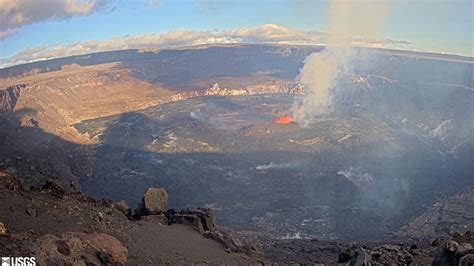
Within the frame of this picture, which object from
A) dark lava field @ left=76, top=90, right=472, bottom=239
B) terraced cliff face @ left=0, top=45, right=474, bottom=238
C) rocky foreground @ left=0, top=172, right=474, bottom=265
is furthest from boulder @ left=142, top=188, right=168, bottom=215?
terraced cliff face @ left=0, top=45, right=474, bottom=238

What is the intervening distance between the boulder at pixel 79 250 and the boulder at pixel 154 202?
593cm

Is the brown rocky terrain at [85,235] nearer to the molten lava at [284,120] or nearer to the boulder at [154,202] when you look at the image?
the boulder at [154,202]

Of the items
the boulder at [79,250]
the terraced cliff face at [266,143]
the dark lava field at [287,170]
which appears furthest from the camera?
the terraced cliff face at [266,143]

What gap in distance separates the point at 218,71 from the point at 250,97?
130 feet

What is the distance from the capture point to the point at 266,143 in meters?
55.7

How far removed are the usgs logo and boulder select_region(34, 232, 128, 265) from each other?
210 millimetres

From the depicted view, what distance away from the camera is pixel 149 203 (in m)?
20.7

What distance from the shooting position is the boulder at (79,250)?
11.7 meters

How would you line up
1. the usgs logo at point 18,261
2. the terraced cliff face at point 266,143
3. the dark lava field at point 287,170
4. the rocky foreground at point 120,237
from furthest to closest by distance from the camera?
Answer: 1. the terraced cliff face at point 266,143
2. the dark lava field at point 287,170
3. the rocky foreground at point 120,237
4. the usgs logo at point 18,261

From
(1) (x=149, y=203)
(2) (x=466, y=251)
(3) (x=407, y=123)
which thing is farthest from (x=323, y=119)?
(2) (x=466, y=251)

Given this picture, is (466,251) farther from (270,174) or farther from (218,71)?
(218,71)

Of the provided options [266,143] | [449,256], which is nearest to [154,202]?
[449,256]

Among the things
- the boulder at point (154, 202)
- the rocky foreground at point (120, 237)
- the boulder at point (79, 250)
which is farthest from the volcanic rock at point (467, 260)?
the boulder at point (154, 202)

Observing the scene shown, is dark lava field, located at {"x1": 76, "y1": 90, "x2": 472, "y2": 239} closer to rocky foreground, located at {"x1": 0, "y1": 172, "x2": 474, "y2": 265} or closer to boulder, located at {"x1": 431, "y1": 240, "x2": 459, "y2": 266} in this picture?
rocky foreground, located at {"x1": 0, "y1": 172, "x2": 474, "y2": 265}
